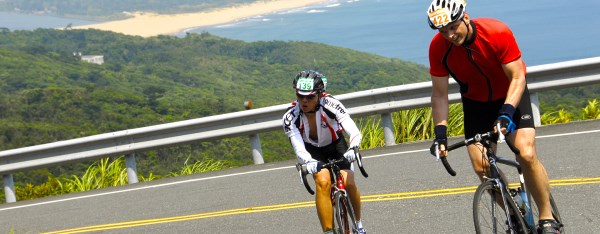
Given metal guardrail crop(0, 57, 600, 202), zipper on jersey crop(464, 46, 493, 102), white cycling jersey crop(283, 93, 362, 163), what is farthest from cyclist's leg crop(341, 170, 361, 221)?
metal guardrail crop(0, 57, 600, 202)

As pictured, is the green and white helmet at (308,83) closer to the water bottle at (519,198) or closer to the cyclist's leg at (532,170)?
the cyclist's leg at (532,170)

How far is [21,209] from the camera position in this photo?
1448 centimetres

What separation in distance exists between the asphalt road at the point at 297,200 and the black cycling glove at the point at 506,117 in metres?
2.46

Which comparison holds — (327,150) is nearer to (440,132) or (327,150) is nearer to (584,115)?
(440,132)

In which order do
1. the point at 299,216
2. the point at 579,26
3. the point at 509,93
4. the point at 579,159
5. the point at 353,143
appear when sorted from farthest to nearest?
the point at 579,26 → the point at 579,159 → the point at 299,216 → the point at 353,143 → the point at 509,93

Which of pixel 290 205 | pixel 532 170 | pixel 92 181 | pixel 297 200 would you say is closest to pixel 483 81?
pixel 532 170

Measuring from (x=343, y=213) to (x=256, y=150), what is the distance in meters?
7.59

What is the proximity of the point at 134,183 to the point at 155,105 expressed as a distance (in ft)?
144

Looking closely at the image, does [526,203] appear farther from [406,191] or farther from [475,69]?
[406,191]

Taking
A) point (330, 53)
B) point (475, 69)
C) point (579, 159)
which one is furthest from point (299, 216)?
point (330, 53)

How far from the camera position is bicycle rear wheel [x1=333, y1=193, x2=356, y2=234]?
7.88 meters

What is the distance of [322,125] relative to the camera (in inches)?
323

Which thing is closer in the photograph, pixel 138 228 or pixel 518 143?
pixel 518 143

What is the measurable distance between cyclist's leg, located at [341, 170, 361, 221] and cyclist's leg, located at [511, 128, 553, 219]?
154 centimetres
